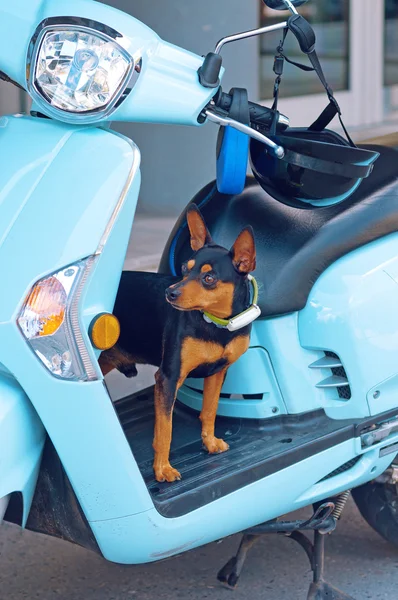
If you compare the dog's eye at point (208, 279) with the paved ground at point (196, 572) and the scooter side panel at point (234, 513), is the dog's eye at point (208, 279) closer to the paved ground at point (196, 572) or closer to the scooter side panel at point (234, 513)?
the scooter side panel at point (234, 513)

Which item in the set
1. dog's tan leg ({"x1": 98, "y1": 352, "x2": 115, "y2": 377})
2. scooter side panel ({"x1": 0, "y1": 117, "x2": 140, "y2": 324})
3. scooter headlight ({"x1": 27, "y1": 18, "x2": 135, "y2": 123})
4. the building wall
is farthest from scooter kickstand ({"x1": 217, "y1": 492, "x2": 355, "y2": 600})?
the building wall

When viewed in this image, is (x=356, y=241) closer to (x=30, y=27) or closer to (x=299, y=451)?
(x=299, y=451)

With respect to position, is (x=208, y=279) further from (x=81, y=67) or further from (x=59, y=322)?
(x=81, y=67)

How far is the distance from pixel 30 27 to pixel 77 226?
0.40m

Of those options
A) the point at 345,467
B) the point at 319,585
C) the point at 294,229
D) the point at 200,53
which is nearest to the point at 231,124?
the point at 294,229

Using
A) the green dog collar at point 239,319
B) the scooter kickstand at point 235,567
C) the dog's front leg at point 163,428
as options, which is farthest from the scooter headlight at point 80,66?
the scooter kickstand at point 235,567

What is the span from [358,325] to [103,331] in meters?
0.72

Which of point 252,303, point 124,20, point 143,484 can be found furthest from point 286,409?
point 124,20

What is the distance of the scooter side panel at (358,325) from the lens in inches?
90.0

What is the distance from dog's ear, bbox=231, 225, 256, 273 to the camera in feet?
6.64

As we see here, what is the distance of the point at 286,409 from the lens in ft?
7.60

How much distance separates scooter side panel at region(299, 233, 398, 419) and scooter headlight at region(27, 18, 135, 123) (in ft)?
2.52

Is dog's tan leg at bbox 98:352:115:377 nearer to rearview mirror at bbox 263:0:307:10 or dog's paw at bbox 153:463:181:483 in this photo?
dog's paw at bbox 153:463:181:483

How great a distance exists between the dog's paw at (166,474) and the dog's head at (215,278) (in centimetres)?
36
